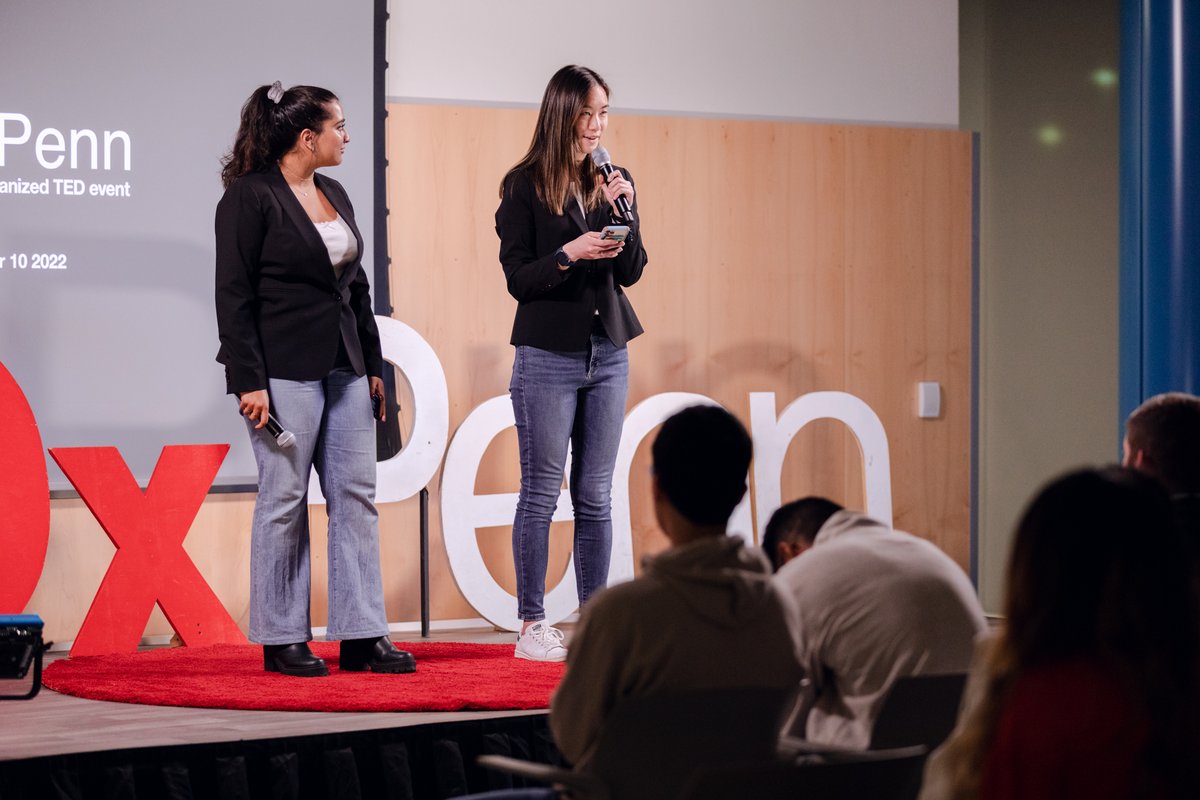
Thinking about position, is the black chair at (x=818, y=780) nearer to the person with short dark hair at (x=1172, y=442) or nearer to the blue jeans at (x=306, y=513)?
the person with short dark hair at (x=1172, y=442)

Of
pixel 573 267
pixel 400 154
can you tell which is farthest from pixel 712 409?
pixel 400 154

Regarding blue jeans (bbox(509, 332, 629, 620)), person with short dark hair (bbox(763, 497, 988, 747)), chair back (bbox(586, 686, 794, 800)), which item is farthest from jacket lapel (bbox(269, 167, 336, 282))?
chair back (bbox(586, 686, 794, 800))

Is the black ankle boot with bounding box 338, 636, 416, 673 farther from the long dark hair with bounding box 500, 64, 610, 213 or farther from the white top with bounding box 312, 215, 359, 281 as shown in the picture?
the long dark hair with bounding box 500, 64, 610, 213

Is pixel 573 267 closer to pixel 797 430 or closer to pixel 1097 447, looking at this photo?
pixel 797 430

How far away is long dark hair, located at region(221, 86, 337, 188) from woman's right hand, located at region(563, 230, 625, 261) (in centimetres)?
71

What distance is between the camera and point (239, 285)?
134 inches

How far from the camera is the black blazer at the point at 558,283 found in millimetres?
3691

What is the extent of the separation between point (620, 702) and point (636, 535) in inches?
139

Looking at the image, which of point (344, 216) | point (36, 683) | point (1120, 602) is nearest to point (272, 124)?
point (344, 216)

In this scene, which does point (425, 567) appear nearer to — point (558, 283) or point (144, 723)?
point (558, 283)

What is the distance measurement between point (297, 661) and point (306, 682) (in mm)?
137

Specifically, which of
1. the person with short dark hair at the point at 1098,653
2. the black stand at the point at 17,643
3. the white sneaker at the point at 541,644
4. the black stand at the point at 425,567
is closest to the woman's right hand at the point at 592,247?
the white sneaker at the point at 541,644

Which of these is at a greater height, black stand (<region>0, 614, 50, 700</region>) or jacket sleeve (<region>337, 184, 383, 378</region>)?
jacket sleeve (<region>337, 184, 383, 378</region>)

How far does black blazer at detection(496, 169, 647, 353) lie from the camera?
3.69 meters
